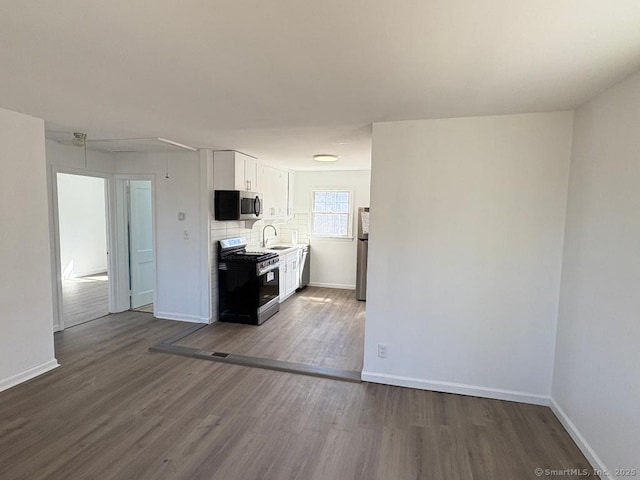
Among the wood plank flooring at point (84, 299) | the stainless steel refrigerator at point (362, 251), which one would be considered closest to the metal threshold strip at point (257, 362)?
the wood plank flooring at point (84, 299)

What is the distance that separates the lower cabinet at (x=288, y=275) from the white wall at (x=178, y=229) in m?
1.39

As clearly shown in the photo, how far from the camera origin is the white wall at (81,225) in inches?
302

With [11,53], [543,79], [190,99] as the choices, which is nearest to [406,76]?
[543,79]

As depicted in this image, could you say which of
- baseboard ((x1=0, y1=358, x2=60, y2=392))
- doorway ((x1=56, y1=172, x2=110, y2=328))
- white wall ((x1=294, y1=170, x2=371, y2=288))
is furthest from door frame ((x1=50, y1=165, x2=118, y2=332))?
white wall ((x1=294, y1=170, x2=371, y2=288))

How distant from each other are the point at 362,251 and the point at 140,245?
3736 mm

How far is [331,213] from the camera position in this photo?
7.02 metres

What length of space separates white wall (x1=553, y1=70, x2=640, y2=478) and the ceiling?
1.00 feet

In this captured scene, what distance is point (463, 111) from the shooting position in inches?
106

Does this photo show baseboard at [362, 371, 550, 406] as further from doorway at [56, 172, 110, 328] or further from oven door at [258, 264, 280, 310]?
doorway at [56, 172, 110, 328]

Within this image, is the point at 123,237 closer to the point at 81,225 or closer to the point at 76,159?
the point at 76,159

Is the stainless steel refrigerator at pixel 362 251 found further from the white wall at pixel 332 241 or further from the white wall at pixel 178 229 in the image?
the white wall at pixel 178 229

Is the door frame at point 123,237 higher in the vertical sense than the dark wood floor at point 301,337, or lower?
higher

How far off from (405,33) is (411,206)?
1.67 metres

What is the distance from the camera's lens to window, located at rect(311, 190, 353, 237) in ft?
22.7
